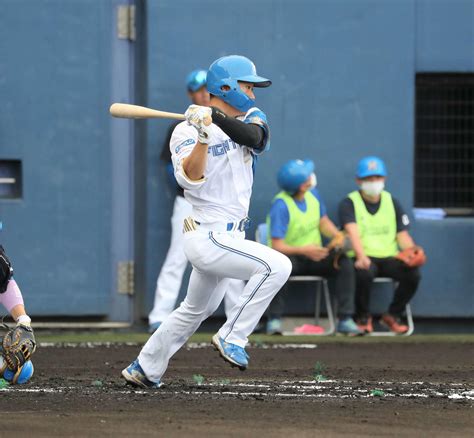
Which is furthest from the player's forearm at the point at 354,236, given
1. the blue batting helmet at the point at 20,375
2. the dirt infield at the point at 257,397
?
the blue batting helmet at the point at 20,375

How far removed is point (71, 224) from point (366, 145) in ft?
9.30

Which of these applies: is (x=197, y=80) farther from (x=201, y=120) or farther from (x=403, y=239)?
(x=201, y=120)

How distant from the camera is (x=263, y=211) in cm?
1208

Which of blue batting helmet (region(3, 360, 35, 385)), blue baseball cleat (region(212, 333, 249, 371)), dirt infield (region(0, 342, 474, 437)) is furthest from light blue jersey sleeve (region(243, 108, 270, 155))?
blue batting helmet (region(3, 360, 35, 385))

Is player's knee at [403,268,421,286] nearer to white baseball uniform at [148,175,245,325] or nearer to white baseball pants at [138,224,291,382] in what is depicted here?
white baseball uniform at [148,175,245,325]

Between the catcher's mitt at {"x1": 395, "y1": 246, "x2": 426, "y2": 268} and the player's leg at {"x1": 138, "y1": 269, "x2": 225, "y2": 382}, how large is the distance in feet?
15.1

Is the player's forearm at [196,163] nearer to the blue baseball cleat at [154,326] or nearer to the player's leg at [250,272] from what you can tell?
the player's leg at [250,272]

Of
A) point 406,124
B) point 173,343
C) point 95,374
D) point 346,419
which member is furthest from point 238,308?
point 406,124

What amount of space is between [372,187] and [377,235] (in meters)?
0.45

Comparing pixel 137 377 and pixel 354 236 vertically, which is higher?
pixel 354 236

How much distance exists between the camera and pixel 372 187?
38.9 ft

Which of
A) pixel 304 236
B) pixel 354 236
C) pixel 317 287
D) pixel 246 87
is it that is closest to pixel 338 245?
pixel 354 236

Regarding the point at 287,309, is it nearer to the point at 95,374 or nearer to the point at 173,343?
the point at 95,374

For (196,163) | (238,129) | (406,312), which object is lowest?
(406,312)
